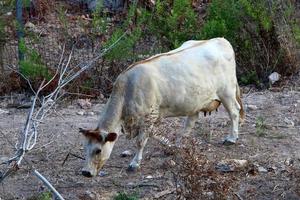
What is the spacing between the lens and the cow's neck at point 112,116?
7.98m

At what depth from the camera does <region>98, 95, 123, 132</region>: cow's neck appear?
7.98 meters

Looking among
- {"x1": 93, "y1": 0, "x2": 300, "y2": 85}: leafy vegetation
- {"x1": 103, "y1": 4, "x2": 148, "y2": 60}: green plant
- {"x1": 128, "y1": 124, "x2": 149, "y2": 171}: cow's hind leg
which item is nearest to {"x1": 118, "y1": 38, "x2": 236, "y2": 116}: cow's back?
{"x1": 128, "y1": 124, "x2": 149, "y2": 171}: cow's hind leg

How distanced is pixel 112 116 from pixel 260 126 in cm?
216

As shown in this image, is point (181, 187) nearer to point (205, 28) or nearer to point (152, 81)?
point (152, 81)

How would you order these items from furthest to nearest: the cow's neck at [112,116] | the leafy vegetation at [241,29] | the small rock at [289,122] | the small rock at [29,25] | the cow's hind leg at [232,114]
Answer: the small rock at [29,25] → the leafy vegetation at [241,29] → the small rock at [289,122] → the cow's hind leg at [232,114] → the cow's neck at [112,116]

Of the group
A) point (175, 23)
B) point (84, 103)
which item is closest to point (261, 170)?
point (84, 103)

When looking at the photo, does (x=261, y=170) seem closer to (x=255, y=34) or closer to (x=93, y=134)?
(x=93, y=134)

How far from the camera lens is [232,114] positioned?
9.05 m

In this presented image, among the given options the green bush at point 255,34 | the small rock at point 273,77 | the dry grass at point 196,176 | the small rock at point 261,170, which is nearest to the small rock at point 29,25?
the green bush at point 255,34

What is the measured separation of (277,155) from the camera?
28.3 ft

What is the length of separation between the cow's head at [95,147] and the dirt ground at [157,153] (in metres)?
0.23

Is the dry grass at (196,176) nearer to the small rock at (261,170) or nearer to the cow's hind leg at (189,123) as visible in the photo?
the small rock at (261,170)

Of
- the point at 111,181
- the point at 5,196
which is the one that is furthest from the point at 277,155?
the point at 5,196

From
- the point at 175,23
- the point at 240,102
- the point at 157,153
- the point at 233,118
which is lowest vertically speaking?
the point at 157,153
